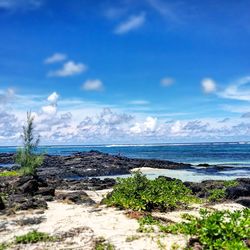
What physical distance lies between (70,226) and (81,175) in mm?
41358

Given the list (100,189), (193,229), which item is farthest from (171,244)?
(100,189)

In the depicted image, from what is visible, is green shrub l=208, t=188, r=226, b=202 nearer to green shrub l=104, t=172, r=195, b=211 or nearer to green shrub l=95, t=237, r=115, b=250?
green shrub l=104, t=172, r=195, b=211

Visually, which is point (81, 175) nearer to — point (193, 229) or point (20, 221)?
point (20, 221)

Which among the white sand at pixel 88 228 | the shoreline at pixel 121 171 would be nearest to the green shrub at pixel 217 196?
the white sand at pixel 88 228

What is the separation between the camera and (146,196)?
1959 centimetres

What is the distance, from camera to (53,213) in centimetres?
1945

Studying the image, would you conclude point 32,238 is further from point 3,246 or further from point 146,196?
point 146,196

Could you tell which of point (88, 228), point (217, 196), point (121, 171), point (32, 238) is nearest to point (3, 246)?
point (32, 238)

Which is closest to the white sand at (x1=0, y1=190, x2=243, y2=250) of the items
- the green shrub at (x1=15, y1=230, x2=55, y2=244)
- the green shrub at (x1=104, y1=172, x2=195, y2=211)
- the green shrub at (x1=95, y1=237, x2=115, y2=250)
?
the green shrub at (x1=95, y1=237, x2=115, y2=250)

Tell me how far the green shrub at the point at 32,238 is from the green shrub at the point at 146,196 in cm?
557

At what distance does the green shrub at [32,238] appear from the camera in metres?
14.0

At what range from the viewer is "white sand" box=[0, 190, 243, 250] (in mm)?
13406

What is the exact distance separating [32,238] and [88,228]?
2268mm

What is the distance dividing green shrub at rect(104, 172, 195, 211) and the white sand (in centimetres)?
71
